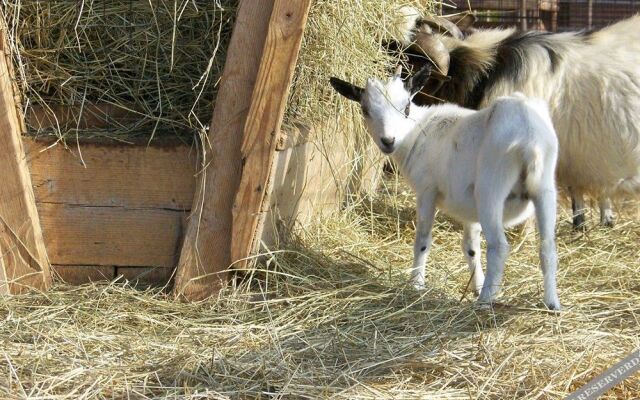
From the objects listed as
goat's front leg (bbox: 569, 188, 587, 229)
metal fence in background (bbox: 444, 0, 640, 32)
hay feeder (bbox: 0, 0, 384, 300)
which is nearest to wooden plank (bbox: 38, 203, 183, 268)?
hay feeder (bbox: 0, 0, 384, 300)

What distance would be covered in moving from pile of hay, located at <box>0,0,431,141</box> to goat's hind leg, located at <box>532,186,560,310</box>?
1629 mm

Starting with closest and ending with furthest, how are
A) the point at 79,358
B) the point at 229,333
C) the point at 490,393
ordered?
1. the point at 490,393
2. the point at 79,358
3. the point at 229,333

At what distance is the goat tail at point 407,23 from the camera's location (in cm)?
645

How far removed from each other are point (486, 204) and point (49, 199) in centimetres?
211

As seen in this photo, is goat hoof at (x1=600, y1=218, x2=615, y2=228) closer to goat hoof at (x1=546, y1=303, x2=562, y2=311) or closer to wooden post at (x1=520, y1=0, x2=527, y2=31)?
goat hoof at (x1=546, y1=303, x2=562, y2=311)

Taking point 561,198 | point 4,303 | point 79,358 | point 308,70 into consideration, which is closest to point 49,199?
point 4,303

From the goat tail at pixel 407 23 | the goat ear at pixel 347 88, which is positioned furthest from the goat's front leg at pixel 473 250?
the goat tail at pixel 407 23

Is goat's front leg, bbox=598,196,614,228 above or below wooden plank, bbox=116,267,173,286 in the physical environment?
below

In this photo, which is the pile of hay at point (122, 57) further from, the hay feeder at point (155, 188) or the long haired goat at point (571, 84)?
the long haired goat at point (571, 84)

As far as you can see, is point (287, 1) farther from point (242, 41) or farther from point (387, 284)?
point (387, 284)

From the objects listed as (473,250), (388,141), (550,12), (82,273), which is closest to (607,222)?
(473,250)

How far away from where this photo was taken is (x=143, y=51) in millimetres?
4918

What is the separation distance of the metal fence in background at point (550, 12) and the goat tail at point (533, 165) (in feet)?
20.7

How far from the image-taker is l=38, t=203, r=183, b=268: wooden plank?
16.2 ft
